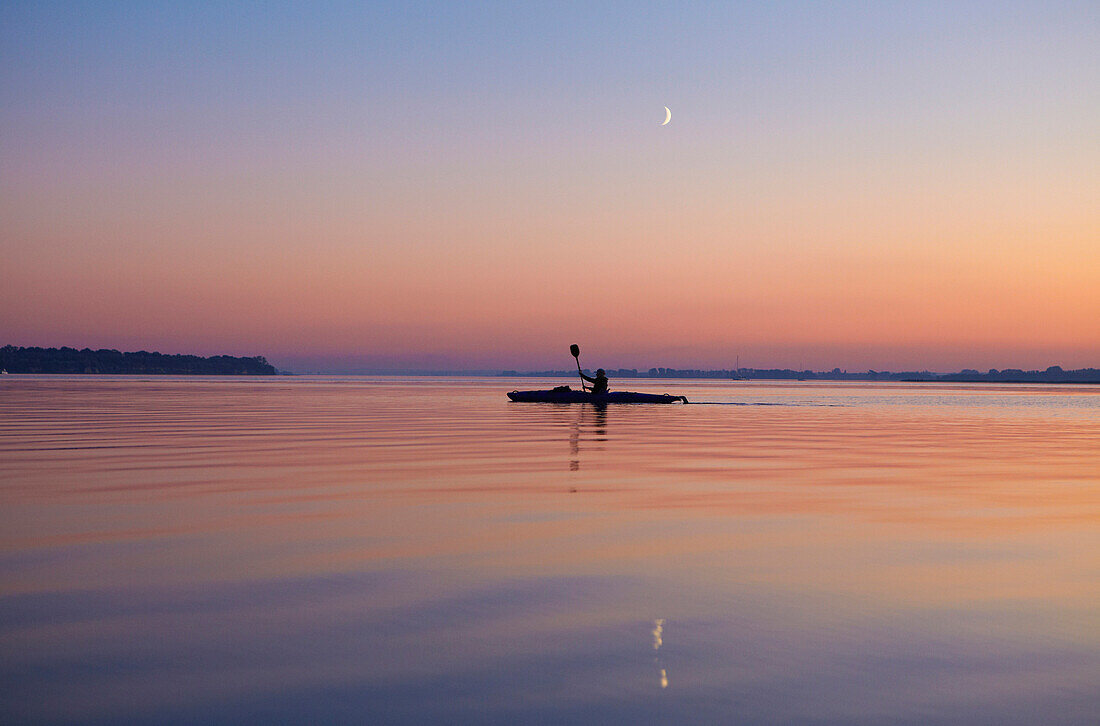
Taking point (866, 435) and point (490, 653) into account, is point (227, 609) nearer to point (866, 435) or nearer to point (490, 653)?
point (490, 653)

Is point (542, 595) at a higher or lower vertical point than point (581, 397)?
lower

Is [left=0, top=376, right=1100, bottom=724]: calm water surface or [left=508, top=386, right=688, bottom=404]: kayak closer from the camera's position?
[left=0, top=376, right=1100, bottom=724]: calm water surface

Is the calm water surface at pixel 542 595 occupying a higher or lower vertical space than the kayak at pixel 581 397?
lower

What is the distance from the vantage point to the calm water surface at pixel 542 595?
515 centimetres

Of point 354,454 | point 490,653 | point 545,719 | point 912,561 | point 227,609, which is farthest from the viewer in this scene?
point 354,454

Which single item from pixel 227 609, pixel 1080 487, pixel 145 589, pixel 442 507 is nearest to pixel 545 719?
pixel 227 609

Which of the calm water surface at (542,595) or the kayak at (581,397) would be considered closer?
the calm water surface at (542,595)

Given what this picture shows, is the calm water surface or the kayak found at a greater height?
the kayak

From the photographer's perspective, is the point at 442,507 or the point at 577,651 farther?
the point at 442,507

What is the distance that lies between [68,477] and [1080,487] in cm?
1679

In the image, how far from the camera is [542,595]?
7492mm

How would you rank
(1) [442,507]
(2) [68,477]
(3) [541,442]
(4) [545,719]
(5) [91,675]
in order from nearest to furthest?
(4) [545,719]
(5) [91,675]
(1) [442,507]
(2) [68,477]
(3) [541,442]

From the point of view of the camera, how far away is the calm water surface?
203 inches

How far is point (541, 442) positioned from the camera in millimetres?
23719
